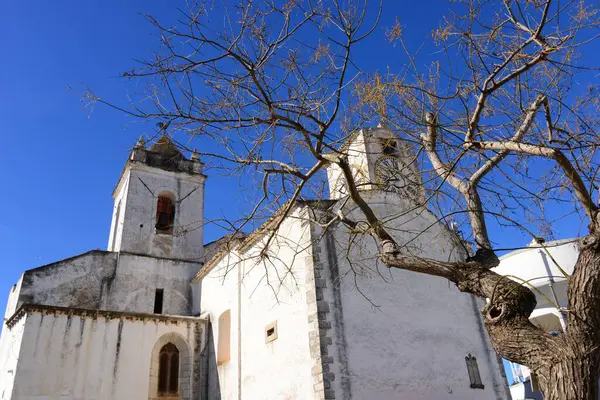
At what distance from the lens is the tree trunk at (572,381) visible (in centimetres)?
376

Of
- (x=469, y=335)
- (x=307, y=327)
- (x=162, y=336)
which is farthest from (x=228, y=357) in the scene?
(x=469, y=335)

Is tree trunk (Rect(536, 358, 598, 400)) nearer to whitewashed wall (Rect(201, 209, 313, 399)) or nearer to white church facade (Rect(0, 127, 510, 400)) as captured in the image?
white church facade (Rect(0, 127, 510, 400))

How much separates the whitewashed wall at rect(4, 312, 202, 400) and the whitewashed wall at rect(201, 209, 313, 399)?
197cm

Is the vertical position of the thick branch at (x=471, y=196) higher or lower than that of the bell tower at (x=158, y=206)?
lower

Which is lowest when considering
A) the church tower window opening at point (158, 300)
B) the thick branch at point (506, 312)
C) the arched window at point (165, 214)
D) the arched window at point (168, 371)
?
the thick branch at point (506, 312)

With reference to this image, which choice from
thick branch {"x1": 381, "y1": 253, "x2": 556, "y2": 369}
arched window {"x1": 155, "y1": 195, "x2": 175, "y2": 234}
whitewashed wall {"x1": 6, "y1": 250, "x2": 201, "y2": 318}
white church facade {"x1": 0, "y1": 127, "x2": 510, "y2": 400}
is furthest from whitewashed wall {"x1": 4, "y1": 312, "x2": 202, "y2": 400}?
thick branch {"x1": 381, "y1": 253, "x2": 556, "y2": 369}

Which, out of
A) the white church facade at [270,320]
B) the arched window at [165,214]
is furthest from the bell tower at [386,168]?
the arched window at [165,214]

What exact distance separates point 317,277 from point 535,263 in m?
8.59

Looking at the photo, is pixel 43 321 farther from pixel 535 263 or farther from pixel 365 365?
pixel 535 263

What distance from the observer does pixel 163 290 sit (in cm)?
1697

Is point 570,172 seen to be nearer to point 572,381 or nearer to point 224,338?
point 572,381

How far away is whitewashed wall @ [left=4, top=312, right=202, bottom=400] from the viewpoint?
12312 millimetres

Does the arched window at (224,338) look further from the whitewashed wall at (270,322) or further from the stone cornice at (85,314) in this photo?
the stone cornice at (85,314)

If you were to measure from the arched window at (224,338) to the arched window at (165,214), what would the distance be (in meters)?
5.61
